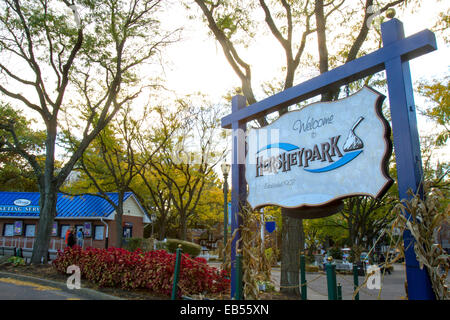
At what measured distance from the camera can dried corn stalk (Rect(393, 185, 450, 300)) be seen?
3.34 m

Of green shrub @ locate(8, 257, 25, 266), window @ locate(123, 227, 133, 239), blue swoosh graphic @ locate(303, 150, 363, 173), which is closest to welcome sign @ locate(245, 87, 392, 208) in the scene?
blue swoosh graphic @ locate(303, 150, 363, 173)

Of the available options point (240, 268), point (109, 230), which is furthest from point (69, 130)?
point (240, 268)

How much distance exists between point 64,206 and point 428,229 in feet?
94.5

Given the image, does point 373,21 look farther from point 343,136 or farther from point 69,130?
point 69,130

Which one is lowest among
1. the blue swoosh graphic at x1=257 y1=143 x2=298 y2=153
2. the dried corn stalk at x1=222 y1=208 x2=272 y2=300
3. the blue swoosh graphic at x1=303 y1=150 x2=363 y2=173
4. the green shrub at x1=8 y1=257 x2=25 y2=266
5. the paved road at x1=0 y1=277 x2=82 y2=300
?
the paved road at x1=0 y1=277 x2=82 y2=300

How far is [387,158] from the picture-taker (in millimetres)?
3904

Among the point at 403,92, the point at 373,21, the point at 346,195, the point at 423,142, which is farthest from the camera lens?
the point at 423,142

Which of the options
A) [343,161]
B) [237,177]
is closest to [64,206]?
[237,177]

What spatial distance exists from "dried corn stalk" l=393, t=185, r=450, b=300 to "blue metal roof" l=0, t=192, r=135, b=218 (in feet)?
82.7

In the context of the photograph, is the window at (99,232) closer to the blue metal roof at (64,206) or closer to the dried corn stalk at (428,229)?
the blue metal roof at (64,206)

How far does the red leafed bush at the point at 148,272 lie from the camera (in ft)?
26.4

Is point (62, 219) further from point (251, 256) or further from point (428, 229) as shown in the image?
point (428, 229)

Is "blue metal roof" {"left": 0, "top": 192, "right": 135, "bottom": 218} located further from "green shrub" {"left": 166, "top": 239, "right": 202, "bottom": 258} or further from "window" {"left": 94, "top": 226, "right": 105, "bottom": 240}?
"green shrub" {"left": 166, "top": 239, "right": 202, "bottom": 258}
